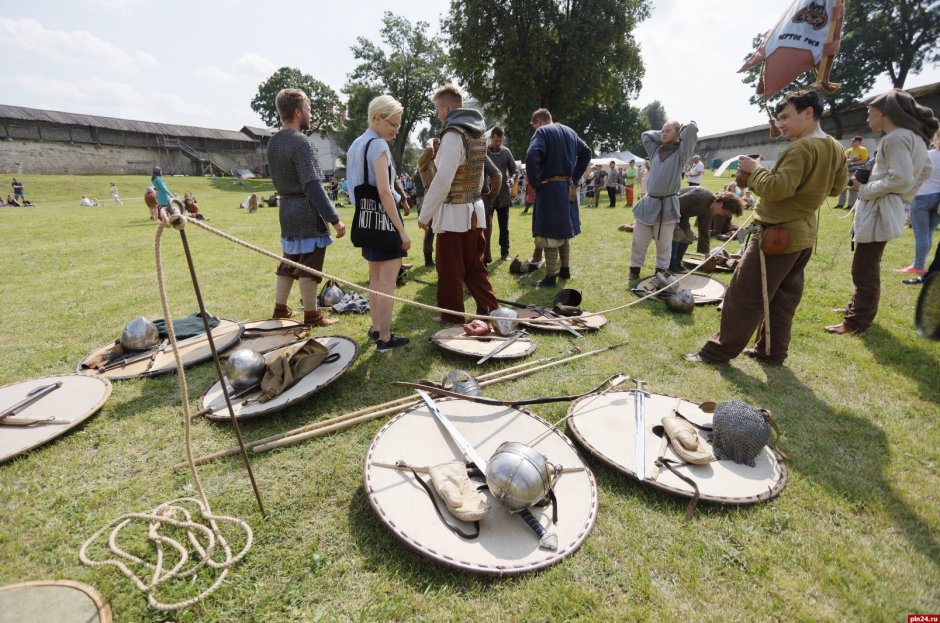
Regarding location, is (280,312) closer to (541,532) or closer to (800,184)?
(541,532)

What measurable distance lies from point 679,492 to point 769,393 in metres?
1.84

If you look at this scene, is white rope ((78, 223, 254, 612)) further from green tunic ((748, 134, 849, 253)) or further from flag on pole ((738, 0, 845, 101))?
flag on pole ((738, 0, 845, 101))

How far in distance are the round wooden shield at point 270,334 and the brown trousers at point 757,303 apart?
4078mm

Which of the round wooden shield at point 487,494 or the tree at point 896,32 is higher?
the tree at point 896,32

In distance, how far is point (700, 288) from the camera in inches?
245

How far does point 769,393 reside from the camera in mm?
3557

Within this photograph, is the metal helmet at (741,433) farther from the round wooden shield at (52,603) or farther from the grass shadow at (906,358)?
the round wooden shield at (52,603)

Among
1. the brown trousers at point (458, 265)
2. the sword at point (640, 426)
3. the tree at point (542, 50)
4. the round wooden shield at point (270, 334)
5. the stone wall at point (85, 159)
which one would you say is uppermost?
the tree at point (542, 50)

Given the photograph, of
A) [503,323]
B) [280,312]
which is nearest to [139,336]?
[280,312]

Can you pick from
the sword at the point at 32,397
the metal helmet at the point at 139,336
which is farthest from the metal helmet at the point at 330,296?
the sword at the point at 32,397

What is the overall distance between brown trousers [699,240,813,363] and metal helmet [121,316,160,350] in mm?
5385

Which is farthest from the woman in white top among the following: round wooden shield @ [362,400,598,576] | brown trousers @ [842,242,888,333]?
round wooden shield @ [362,400,598,576]

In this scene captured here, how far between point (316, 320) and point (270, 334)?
0.60m

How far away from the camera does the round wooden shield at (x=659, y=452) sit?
2396mm
